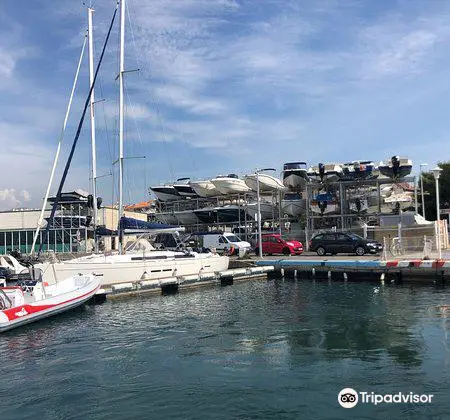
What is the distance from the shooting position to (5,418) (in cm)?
891

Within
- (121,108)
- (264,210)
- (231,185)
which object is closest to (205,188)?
(231,185)

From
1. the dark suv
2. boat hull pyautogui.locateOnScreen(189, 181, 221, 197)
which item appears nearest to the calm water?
the dark suv

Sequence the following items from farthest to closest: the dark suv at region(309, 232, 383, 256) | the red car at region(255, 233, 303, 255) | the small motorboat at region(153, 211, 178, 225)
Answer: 1. the small motorboat at region(153, 211, 178, 225)
2. the red car at region(255, 233, 303, 255)
3. the dark suv at region(309, 232, 383, 256)

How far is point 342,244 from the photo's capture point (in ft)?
115

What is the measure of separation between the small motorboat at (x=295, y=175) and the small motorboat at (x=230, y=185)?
4335 mm

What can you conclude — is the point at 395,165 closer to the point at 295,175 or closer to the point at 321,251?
the point at 295,175

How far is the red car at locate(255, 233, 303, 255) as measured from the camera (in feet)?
126

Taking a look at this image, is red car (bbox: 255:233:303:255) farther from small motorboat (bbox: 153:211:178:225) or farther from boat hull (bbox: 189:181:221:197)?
small motorboat (bbox: 153:211:178:225)

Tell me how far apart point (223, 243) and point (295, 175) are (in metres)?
13.9

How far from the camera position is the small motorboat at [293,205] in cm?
5059

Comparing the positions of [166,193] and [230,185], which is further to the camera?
[166,193]

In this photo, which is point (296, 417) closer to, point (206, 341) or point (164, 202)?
point (206, 341)

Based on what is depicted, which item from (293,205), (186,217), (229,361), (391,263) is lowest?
(229,361)

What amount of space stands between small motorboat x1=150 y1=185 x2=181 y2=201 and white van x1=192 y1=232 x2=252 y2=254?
62.0ft
